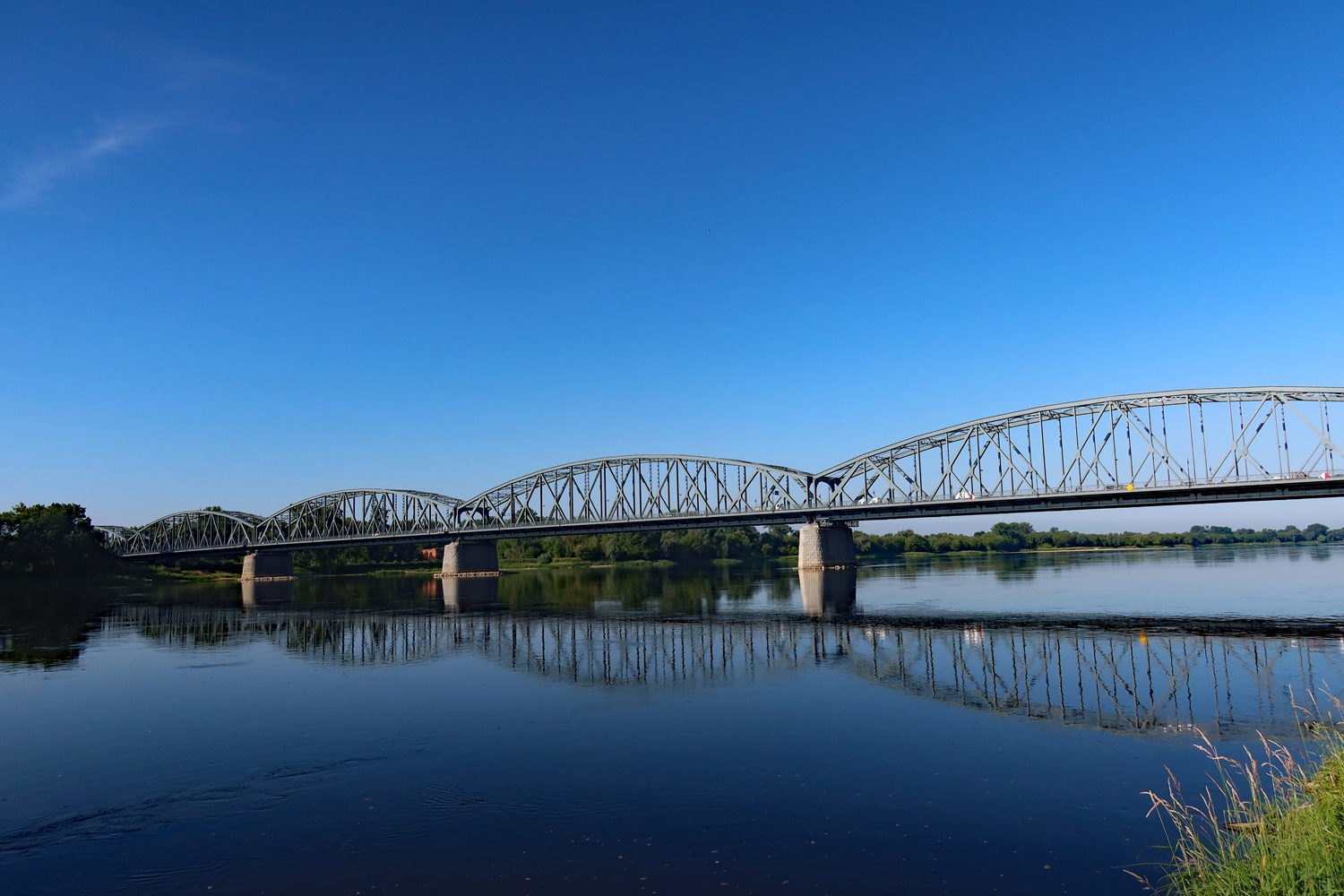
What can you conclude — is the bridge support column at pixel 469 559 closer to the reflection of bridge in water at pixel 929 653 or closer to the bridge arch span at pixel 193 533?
the bridge arch span at pixel 193 533

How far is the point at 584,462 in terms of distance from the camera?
126 metres

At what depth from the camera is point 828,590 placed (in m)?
64.9

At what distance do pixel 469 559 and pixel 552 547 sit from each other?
167 ft

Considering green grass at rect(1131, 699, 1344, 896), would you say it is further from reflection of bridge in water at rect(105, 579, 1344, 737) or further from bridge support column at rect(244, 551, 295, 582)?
bridge support column at rect(244, 551, 295, 582)

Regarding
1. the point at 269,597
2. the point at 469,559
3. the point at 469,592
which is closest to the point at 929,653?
the point at 469,592

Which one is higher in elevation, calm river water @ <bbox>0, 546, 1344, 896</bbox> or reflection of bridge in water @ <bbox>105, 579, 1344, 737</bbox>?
calm river water @ <bbox>0, 546, 1344, 896</bbox>

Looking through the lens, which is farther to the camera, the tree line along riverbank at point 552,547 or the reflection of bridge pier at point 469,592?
the tree line along riverbank at point 552,547

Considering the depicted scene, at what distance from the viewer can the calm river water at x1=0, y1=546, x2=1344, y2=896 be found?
11.1m

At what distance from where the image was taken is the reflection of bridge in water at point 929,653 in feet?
67.8

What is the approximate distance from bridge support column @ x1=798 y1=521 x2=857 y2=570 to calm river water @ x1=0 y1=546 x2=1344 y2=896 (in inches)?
2131

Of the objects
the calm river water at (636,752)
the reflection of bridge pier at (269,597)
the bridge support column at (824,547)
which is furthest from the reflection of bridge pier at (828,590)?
the reflection of bridge pier at (269,597)

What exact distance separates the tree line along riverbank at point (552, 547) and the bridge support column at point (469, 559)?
20.8 meters

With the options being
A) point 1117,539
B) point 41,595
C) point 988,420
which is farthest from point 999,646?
point 1117,539

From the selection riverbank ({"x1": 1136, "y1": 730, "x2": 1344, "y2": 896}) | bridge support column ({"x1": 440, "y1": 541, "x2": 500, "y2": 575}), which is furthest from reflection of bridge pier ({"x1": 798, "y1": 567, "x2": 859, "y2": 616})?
bridge support column ({"x1": 440, "y1": 541, "x2": 500, "y2": 575})
